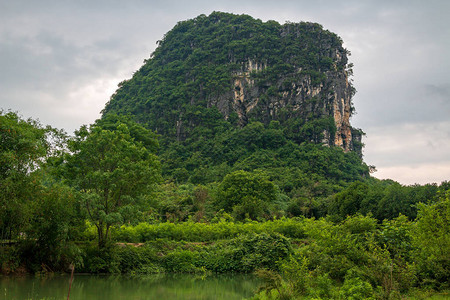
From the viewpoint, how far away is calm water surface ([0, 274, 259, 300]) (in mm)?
14164

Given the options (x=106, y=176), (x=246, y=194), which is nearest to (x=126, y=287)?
(x=106, y=176)

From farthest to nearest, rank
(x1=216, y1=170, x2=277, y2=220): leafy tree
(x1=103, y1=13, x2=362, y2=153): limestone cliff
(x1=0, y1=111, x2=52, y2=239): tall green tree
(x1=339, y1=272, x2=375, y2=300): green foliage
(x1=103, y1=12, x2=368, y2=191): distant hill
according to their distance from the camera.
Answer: (x1=103, y1=13, x2=362, y2=153): limestone cliff, (x1=103, y1=12, x2=368, y2=191): distant hill, (x1=216, y1=170, x2=277, y2=220): leafy tree, (x1=0, y1=111, x2=52, y2=239): tall green tree, (x1=339, y1=272, x2=375, y2=300): green foliage

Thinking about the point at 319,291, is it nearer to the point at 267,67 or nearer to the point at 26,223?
the point at 26,223

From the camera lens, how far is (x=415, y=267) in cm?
1307

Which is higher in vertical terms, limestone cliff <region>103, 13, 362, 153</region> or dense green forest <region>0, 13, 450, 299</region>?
limestone cliff <region>103, 13, 362, 153</region>

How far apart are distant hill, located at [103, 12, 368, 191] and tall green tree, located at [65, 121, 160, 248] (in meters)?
42.7


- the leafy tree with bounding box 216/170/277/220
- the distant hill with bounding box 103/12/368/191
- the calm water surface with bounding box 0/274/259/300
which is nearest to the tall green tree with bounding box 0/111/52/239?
the calm water surface with bounding box 0/274/259/300

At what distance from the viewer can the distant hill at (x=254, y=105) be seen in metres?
77.2

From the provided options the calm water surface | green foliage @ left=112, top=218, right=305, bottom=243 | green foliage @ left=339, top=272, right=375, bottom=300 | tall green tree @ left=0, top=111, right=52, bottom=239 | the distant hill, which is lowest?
the calm water surface

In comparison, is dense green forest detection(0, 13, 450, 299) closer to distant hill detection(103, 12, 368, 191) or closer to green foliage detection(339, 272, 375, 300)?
green foliage detection(339, 272, 375, 300)

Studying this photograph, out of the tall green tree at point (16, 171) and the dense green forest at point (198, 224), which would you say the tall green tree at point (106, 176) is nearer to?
the dense green forest at point (198, 224)

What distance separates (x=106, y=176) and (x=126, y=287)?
5675 mm

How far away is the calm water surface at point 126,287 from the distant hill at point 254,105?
4422cm

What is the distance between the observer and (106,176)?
20.3 meters
